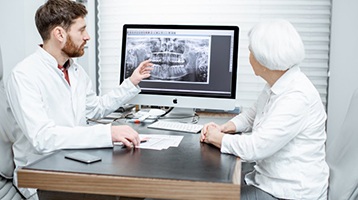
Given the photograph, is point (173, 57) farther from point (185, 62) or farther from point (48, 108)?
point (48, 108)

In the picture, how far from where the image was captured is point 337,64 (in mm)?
2514

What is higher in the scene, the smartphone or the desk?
the smartphone

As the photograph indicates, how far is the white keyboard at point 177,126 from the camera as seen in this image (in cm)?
185

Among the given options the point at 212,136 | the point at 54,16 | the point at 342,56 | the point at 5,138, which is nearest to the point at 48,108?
the point at 5,138

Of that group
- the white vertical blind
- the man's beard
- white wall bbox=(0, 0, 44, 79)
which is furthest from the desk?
the white vertical blind

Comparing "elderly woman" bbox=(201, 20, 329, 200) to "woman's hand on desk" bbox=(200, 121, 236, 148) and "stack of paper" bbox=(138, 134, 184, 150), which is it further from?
"stack of paper" bbox=(138, 134, 184, 150)

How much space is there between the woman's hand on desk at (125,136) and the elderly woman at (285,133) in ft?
1.10

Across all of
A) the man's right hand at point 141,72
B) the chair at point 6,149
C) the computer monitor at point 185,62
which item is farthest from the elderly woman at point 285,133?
the chair at point 6,149

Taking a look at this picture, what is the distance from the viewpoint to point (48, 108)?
1.71 metres

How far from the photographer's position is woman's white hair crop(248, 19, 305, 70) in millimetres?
1417

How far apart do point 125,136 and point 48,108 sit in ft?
1.47

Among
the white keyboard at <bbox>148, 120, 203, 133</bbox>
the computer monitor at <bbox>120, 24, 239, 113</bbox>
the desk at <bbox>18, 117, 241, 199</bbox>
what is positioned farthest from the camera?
the computer monitor at <bbox>120, 24, 239, 113</bbox>

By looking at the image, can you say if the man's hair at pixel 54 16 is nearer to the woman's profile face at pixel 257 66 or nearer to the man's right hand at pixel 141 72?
the man's right hand at pixel 141 72

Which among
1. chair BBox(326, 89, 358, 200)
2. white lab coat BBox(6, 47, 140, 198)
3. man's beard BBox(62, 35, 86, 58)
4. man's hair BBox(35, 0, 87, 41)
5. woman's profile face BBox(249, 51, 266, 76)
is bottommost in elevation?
chair BBox(326, 89, 358, 200)
